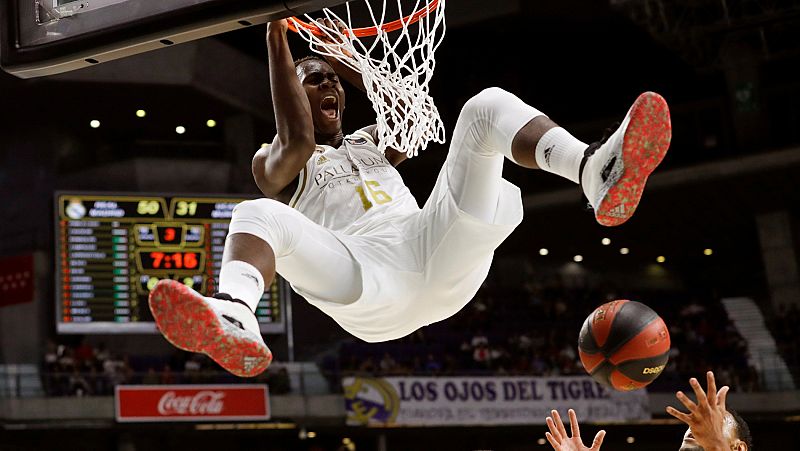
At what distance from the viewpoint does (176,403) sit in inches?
631

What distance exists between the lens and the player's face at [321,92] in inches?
201

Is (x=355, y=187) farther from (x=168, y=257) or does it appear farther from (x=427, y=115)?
(x=168, y=257)

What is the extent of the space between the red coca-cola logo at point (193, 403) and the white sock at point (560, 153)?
12833 millimetres

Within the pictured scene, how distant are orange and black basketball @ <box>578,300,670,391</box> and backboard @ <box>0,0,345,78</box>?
172 cm

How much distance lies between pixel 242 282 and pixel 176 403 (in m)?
12.5

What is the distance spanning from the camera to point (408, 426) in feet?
56.2

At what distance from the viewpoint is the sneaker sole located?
359 cm

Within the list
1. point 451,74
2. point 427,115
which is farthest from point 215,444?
point 427,115

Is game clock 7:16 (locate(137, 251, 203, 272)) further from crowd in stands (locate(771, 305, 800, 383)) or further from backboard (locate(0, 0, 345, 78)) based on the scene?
backboard (locate(0, 0, 345, 78))

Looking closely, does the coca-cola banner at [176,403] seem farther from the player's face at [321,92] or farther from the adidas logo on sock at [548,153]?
the adidas logo on sock at [548,153]

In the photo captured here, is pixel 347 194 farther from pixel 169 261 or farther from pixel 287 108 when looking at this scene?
pixel 169 261

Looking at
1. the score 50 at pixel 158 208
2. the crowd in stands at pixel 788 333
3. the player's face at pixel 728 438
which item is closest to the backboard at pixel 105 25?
the player's face at pixel 728 438

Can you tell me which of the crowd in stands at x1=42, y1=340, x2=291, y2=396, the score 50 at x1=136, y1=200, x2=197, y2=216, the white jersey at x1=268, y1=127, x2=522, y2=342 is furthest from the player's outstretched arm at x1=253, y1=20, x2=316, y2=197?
the score 50 at x1=136, y1=200, x2=197, y2=216

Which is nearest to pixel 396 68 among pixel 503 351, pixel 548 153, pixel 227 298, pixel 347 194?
pixel 347 194
